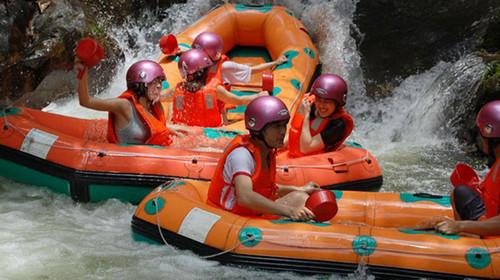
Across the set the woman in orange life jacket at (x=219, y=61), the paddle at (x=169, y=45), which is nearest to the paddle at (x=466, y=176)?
the woman in orange life jacket at (x=219, y=61)

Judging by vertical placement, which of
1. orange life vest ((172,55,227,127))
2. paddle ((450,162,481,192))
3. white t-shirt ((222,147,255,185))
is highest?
white t-shirt ((222,147,255,185))

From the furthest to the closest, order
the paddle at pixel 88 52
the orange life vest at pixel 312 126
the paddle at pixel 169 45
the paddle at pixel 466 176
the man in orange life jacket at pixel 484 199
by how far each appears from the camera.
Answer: the paddle at pixel 169 45 → the orange life vest at pixel 312 126 → the paddle at pixel 88 52 → the paddle at pixel 466 176 → the man in orange life jacket at pixel 484 199

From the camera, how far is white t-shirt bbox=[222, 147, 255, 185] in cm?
444

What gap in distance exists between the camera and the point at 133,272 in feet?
14.8

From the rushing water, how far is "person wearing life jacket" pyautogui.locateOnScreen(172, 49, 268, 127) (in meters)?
1.22

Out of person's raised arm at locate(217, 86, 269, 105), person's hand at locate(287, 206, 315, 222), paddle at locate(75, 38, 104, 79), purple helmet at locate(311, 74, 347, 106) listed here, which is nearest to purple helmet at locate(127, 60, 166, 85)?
paddle at locate(75, 38, 104, 79)

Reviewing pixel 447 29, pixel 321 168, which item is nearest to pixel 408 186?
pixel 321 168

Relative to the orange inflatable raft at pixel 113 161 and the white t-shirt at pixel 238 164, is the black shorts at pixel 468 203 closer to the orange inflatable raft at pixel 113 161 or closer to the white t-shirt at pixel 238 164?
the white t-shirt at pixel 238 164

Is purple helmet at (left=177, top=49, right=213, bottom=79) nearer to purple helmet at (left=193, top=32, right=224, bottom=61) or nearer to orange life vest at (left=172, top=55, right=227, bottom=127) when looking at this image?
orange life vest at (left=172, top=55, right=227, bottom=127)

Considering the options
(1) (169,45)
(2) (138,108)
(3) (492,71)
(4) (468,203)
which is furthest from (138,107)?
(3) (492,71)

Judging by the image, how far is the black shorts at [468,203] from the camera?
174 inches

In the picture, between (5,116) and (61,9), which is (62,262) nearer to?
(5,116)

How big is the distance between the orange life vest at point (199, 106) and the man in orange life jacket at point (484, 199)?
8.75 feet

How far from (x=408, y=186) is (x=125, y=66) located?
4560mm
